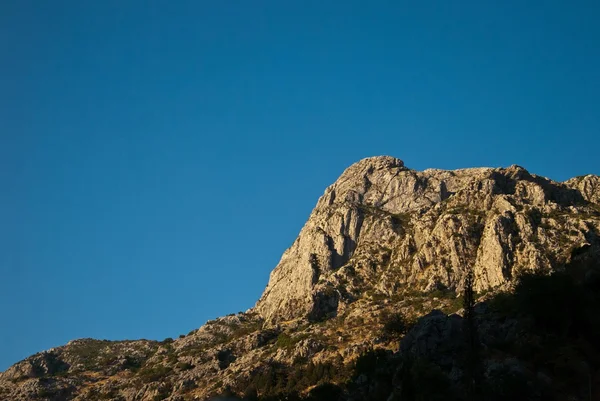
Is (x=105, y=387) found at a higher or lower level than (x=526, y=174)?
lower

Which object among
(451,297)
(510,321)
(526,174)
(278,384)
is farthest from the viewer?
(526,174)

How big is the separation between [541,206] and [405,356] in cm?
9402

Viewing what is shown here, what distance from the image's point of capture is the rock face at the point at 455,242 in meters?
152

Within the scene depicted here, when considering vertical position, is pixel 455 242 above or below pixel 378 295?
above

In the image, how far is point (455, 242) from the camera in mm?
163625

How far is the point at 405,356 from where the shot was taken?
8512cm

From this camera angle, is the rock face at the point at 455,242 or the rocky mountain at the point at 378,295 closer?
the rocky mountain at the point at 378,295

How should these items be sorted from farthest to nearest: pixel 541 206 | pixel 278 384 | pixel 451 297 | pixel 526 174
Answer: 1. pixel 526 174
2. pixel 541 206
3. pixel 451 297
4. pixel 278 384

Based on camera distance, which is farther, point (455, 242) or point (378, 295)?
point (378, 295)

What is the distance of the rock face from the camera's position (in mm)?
152125

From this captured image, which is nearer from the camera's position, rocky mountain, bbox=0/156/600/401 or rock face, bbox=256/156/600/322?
rocky mountain, bbox=0/156/600/401

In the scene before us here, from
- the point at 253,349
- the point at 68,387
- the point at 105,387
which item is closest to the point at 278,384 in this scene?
the point at 253,349

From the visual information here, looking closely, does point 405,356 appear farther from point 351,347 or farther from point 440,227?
point 440,227

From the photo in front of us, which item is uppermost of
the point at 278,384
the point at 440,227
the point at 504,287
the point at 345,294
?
the point at 440,227
